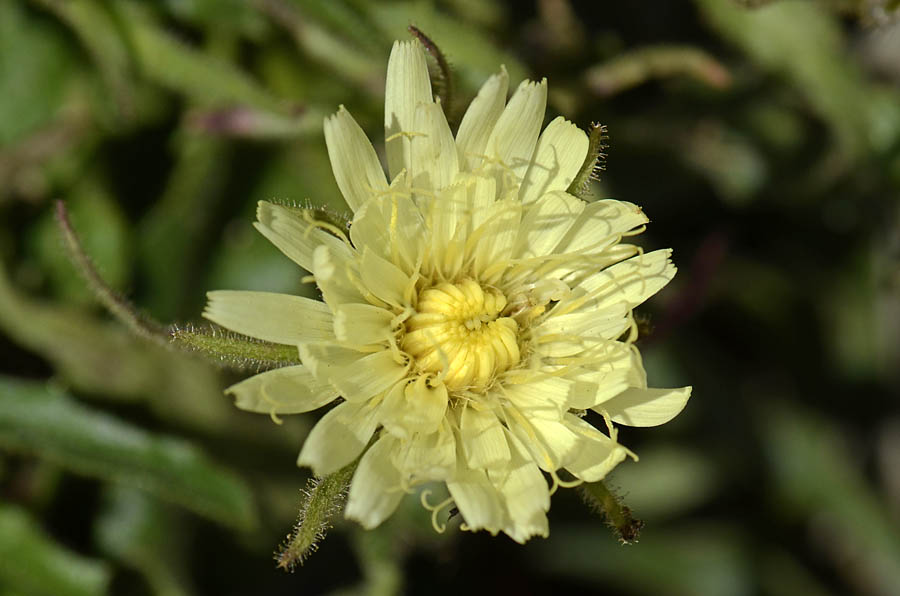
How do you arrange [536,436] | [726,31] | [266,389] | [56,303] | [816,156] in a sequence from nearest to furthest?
[266,389], [536,436], [56,303], [726,31], [816,156]

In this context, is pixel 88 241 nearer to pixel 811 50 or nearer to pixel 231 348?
pixel 231 348

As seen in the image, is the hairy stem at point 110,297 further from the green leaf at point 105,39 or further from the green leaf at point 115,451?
the green leaf at point 105,39

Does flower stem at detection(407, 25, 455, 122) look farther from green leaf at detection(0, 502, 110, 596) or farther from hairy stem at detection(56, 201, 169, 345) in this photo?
green leaf at detection(0, 502, 110, 596)

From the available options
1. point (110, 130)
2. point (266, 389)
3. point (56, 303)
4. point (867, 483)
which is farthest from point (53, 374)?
point (867, 483)

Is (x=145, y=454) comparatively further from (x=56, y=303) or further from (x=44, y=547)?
(x=56, y=303)

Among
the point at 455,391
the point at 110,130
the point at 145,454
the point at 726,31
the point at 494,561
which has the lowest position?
the point at 494,561

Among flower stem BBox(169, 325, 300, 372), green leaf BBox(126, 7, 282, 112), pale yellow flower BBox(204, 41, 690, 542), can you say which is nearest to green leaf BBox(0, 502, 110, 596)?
flower stem BBox(169, 325, 300, 372)

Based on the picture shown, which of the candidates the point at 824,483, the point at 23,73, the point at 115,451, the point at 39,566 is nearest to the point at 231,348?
the point at 115,451
